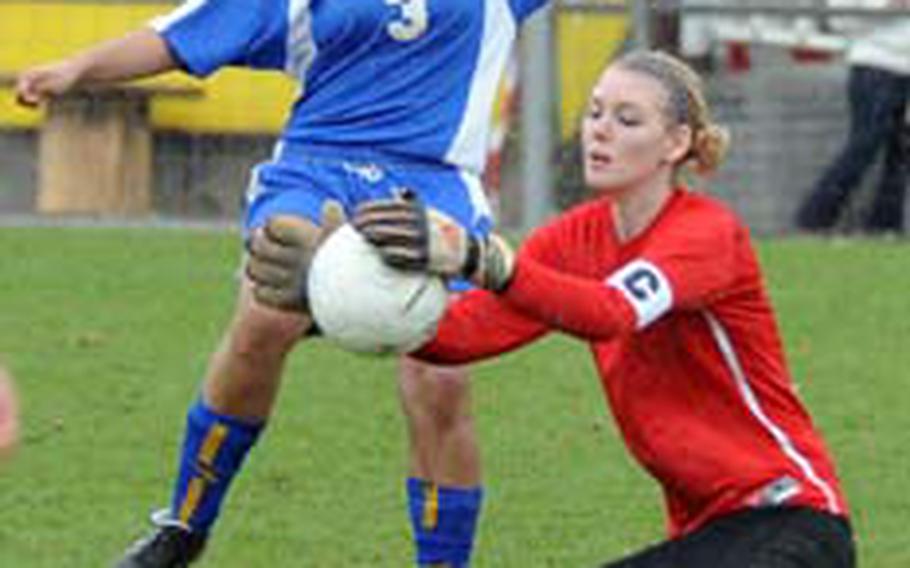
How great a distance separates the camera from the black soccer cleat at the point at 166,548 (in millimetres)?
6445

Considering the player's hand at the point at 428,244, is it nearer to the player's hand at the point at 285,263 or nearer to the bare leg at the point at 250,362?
the player's hand at the point at 285,263

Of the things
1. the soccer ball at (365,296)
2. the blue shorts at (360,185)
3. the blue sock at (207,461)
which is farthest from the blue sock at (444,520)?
the soccer ball at (365,296)

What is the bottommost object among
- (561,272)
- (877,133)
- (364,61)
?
(877,133)

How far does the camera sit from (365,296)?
456cm

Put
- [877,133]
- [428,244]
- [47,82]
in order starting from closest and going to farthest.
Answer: [428,244]
[47,82]
[877,133]

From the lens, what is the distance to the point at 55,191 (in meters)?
12.8

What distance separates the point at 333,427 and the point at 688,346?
11.0 feet

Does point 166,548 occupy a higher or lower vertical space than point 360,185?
lower

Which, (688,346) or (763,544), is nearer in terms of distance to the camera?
(763,544)

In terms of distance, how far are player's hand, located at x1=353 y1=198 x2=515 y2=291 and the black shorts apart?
73cm

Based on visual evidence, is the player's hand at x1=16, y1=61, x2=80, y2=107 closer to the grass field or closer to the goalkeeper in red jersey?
the grass field

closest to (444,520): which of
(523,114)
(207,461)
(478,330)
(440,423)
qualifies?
(440,423)

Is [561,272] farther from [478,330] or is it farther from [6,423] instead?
[6,423]

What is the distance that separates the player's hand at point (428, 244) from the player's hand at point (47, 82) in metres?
1.76
